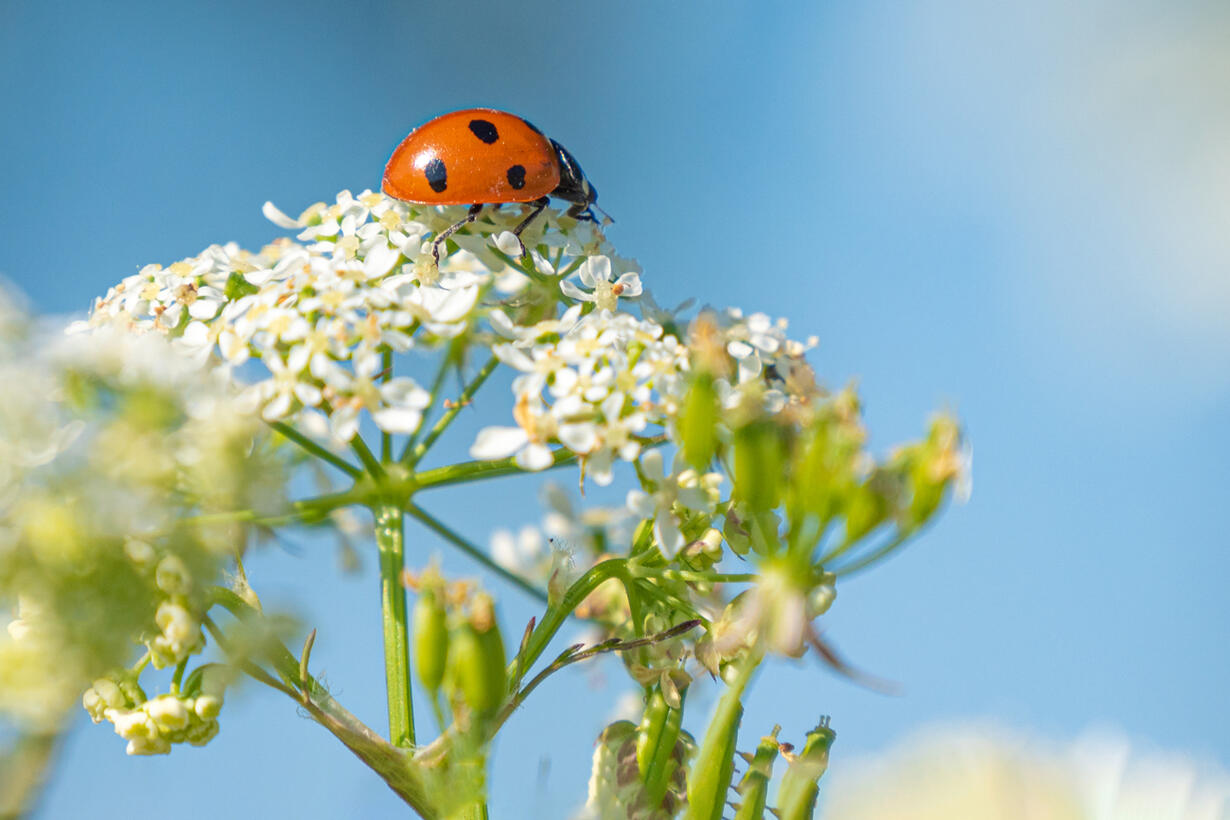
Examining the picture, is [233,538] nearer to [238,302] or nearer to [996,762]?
[238,302]

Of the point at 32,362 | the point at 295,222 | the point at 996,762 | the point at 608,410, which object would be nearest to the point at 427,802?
the point at 608,410

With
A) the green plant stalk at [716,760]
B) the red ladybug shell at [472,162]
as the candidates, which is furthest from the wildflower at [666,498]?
the red ladybug shell at [472,162]

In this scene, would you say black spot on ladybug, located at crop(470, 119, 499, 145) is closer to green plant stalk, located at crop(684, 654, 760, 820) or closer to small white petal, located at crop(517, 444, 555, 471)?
small white petal, located at crop(517, 444, 555, 471)

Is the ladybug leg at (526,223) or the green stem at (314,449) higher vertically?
the ladybug leg at (526,223)

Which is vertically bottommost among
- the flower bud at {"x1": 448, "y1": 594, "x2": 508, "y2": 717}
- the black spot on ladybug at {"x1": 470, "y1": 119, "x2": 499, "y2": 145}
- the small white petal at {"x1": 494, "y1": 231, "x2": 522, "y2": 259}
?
the flower bud at {"x1": 448, "y1": 594, "x2": 508, "y2": 717}

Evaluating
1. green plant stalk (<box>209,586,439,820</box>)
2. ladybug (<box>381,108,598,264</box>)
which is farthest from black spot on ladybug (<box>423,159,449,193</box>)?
green plant stalk (<box>209,586,439,820</box>)

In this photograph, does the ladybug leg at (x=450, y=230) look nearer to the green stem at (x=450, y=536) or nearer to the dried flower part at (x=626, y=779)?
the green stem at (x=450, y=536)

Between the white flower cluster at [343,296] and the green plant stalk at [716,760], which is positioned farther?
the white flower cluster at [343,296]
